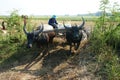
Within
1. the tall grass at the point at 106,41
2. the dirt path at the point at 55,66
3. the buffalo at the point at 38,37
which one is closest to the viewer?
the tall grass at the point at 106,41

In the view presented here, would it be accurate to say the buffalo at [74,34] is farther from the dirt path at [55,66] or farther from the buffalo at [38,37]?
the buffalo at [38,37]

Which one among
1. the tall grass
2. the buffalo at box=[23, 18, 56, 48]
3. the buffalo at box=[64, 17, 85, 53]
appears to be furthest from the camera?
the buffalo at box=[23, 18, 56, 48]

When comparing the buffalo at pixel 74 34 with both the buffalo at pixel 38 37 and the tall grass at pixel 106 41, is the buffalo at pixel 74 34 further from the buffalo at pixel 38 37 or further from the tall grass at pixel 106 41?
the buffalo at pixel 38 37

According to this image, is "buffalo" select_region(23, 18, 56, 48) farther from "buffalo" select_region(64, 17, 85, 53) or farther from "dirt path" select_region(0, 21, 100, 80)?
"buffalo" select_region(64, 17, 85, 53)

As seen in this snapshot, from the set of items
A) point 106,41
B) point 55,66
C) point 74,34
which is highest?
point 74,34

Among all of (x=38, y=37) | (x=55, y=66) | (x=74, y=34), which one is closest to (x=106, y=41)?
(x=74, y=34)

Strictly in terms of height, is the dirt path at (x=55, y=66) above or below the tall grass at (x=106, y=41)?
below

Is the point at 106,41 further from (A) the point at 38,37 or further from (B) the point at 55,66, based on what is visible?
(A) the point at 38,37

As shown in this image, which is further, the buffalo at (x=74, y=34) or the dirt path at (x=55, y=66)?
the buffalo at (x=74, y=34)

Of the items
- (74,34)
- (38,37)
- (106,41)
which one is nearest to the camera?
(106,41)

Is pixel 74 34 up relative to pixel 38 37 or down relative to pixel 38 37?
up

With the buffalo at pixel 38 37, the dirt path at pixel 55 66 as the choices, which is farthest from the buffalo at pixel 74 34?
the buffalo at pixel 38 37

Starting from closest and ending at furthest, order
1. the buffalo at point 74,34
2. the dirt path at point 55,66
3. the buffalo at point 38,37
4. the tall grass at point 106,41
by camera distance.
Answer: the tall grass at point 106,41 < the dirt path at point 55,66 < the buffalo at point 74,34 < the buffalo at point 38,37

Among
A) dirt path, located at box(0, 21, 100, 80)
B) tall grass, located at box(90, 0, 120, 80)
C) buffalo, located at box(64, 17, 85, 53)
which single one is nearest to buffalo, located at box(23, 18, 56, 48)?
dirt path, located at box(0, 21, 100, 80)
